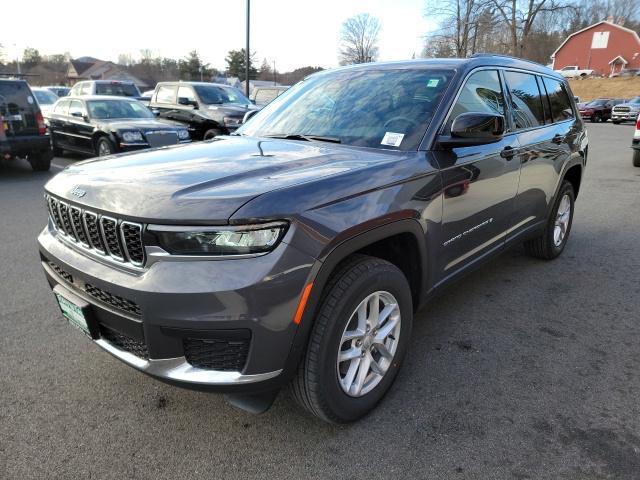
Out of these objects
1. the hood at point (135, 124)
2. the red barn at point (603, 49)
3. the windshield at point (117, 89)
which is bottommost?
the hood at point (135, 124)

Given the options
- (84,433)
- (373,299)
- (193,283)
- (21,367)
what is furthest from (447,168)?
(21,367)

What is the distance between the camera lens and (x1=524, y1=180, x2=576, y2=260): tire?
15.1 ft

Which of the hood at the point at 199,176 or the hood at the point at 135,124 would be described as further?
the hood at the point at 135,124

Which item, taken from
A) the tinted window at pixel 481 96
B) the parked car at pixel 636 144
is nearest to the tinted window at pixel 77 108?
the tinted window at pixel 481 96

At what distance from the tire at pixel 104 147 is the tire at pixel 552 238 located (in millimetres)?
8280

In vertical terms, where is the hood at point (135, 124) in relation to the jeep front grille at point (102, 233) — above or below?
above

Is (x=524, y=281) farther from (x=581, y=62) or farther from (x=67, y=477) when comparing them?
(x=581, y=62)

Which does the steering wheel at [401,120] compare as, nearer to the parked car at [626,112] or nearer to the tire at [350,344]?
the tire at [350,344]

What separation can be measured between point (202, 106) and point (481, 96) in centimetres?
965

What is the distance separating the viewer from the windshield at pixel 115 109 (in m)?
10.5

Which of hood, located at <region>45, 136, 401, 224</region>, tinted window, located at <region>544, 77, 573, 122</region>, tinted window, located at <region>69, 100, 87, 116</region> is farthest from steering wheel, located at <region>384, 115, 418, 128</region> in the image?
tinted window, located at <region>69, 100, 87, 116</region>

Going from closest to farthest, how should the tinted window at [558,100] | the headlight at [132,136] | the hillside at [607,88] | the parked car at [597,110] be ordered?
the tinted window at [558,100] < the headlight at [132,136] < the parked car at [597,110] < the hillside at [607,88]

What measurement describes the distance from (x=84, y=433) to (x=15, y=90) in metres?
8.72

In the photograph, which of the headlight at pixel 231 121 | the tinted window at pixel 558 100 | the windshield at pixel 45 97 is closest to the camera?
the tinted window at pixel 558 100
